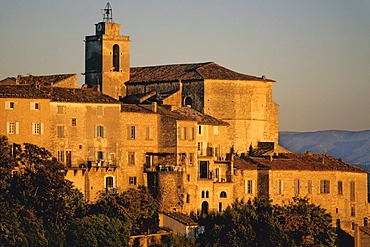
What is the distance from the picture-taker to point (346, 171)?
2938 inches

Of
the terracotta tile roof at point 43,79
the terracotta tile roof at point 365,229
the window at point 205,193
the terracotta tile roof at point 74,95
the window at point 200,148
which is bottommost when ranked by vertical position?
the terracotta tile roof at point 365,229

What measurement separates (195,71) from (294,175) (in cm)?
999

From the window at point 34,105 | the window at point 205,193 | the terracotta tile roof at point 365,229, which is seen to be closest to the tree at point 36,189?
the window at point 34,105

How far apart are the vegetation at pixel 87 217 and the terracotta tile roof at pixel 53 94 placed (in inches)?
110

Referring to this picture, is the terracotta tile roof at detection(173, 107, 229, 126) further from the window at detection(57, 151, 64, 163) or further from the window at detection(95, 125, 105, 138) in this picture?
the window at detection(57, 151, 64, 163)

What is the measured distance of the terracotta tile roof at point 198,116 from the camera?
7038 centimetres

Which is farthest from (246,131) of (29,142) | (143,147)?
(29,142)

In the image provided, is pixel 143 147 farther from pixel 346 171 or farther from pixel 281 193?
pixel 346 171

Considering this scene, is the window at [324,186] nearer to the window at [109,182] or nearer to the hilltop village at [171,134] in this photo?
the hilltop village at [171,134]

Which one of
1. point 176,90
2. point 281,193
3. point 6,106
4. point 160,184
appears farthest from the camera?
point 176,90

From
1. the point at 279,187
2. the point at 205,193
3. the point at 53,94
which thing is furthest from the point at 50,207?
the point at 279,187

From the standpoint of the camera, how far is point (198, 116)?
234ft

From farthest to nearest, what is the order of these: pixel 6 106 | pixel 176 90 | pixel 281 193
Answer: pixel 176 90, pixel 281 193, pixel 6 106

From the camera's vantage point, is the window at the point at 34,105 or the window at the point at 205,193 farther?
the window at the point at 205,193
